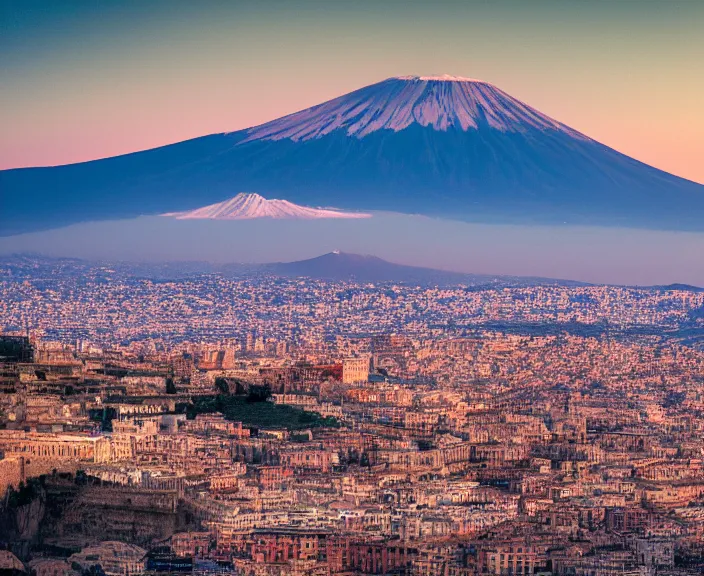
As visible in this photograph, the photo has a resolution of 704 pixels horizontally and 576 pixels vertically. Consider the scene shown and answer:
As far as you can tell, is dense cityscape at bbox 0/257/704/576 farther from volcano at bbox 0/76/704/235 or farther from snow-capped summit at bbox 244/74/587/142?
snow-capped summit at bbox 244/74/587/142

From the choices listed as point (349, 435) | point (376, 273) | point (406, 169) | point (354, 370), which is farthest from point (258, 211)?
point (349, 435)

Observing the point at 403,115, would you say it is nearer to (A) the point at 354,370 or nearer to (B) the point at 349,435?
(A) the point at 354,370

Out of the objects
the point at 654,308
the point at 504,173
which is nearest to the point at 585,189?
the point at 504,173

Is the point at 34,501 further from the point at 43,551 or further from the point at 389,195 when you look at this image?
the point at 389,195

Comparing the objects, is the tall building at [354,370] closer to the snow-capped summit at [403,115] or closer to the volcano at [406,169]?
the volcano at [406,169]

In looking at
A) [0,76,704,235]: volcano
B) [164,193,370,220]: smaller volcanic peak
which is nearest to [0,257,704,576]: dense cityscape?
[164,193,370,220]: smaller volcanic peak

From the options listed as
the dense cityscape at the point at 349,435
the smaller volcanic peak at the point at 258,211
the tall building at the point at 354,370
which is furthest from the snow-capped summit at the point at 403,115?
the tall building at the point at 354,370
